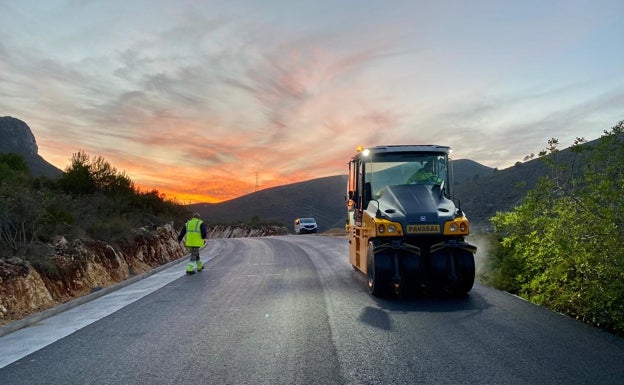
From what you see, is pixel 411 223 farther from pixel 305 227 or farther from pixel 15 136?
pixel 15 136

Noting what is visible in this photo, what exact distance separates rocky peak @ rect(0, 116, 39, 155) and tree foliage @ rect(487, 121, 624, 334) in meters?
106

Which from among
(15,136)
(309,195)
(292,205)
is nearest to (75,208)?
(15,136)

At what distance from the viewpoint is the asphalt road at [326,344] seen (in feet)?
15.2

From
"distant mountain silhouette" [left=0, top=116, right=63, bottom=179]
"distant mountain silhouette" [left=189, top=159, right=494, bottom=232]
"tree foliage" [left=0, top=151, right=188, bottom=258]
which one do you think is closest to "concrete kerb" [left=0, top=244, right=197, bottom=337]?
"tree foliage" [left=0, top=151, right=188, bottom=258]

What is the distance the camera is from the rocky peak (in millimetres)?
98725

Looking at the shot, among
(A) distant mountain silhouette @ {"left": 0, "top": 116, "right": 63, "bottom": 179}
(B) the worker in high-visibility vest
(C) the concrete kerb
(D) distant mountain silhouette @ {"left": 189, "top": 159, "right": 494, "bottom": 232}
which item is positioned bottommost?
(C) the concrete kerb

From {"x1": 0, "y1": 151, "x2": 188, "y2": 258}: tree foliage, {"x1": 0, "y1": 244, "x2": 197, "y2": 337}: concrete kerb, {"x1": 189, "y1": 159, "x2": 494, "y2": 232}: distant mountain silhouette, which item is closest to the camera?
{"x1": 0, "y1": 244, "x2": 197, "y2": 337}: concrete kerb

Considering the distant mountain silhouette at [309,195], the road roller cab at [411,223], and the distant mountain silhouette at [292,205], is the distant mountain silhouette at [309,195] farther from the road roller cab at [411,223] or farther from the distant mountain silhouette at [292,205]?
the road roller cab at [411,223]

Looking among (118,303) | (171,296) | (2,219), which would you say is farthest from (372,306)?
(2,219)

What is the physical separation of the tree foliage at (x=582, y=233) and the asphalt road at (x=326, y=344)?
1.59ft

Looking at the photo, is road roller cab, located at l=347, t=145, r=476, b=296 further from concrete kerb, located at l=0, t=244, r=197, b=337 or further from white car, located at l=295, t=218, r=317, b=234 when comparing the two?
white car, located at l=295, t=218, r=317, b=234

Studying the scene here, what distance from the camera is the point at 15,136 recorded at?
109m

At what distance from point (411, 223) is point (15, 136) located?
418 feet

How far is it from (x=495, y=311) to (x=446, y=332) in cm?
161
